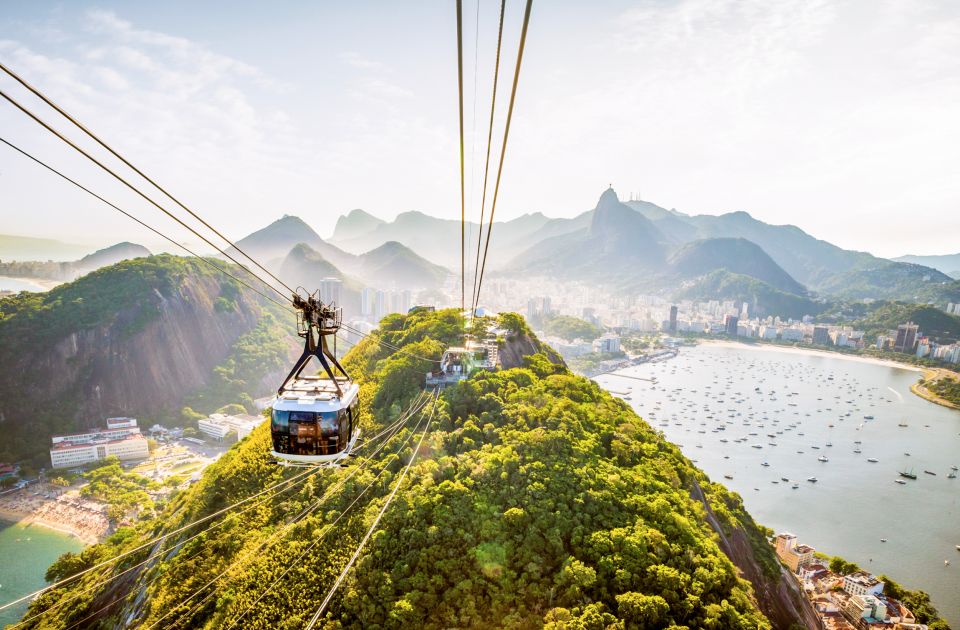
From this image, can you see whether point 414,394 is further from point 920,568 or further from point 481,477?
point 920,568

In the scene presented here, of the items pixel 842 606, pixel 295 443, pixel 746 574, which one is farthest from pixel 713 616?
pixel 842 606

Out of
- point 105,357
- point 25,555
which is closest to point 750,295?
point 105,357

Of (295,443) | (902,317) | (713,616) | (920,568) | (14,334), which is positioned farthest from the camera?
(902,317)

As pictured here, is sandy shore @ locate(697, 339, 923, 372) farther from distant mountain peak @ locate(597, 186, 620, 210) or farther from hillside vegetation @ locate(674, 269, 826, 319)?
distant mountain peak @ locate(597, 186, 620, 210)

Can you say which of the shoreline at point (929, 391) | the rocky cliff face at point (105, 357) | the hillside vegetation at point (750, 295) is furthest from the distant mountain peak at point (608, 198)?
the rocky cliff face at point (105, 357)

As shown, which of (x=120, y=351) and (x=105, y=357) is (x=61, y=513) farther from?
(x=120, y=351)

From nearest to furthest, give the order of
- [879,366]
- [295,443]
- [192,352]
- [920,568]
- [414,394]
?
1. [295,443]
2. [414,394]
3. [920,568]
4. [192,352]
5. [879,366]

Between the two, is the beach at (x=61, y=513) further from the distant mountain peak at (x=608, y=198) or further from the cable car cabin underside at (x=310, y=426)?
the distant mountain peak at (x=608, y=198)
